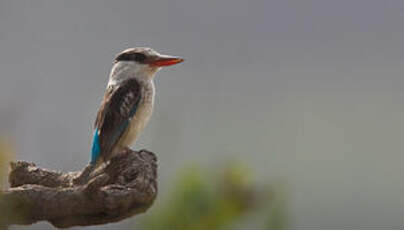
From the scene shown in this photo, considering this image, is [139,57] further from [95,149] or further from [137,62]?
[95,149]

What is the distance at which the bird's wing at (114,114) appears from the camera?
252 inches

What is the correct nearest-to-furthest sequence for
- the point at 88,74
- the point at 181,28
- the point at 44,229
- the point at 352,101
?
the point at 44,229, the point at 88,74, the point at 352,101, the point at 181,28

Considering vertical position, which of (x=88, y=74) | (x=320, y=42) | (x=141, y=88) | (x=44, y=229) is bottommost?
(x=44, y=229)

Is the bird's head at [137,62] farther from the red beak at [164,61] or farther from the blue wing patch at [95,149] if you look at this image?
the blue wing patch at [95,149]

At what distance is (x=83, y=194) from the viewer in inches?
183

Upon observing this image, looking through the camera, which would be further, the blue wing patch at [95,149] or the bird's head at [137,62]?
the bird's head at [137,62]

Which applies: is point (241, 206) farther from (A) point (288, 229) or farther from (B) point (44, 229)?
(B) point (44, 229)

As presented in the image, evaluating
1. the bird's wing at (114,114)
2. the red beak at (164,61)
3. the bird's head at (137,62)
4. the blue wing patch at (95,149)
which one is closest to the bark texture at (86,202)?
the blue wing patch at (95,149)

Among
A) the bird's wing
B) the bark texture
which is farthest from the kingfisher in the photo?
the bark texture

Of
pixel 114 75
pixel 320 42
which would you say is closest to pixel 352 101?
pixel 320 42

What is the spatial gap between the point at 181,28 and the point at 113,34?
21.6 meters

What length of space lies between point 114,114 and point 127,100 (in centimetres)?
13

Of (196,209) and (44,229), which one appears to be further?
(196,209)

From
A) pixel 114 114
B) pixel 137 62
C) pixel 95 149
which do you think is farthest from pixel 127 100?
pixel 95 149
